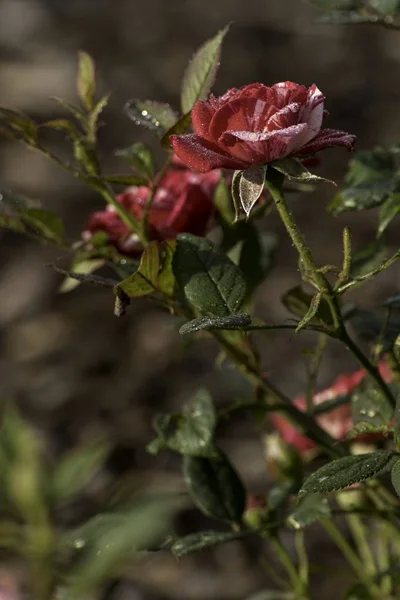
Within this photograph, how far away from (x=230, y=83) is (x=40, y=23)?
1.53 feet

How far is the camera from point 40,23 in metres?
2.20

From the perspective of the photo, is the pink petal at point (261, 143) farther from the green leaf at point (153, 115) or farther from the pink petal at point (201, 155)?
the green leaf at point (153, 115)

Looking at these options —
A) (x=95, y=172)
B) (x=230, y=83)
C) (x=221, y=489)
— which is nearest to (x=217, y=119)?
(x=95, y=172)

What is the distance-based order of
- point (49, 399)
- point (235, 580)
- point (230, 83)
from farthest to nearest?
1. point (230, 83)
2. point (49, 399)
3. point (235, 580)

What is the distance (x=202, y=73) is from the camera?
584mm

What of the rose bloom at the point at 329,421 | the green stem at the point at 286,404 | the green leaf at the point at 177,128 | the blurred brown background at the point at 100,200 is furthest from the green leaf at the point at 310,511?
the blurred brown background at the point at 100,200

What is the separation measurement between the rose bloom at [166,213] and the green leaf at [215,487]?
6.5 inches

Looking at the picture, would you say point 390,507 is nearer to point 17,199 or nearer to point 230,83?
point 17,199

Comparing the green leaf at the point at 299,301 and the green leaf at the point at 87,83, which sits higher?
the green leaf at the point at 87,83

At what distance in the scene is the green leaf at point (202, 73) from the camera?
0.58 m

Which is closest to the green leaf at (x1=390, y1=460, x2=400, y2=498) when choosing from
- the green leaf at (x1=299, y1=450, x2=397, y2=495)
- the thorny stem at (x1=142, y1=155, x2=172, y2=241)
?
the green leaf at (x1=299, y1=450, x2=397, y2=495)

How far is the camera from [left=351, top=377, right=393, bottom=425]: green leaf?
0.59m

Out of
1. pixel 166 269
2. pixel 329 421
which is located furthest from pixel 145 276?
pixel 329 421

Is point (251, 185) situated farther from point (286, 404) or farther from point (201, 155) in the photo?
point (286, 404)
